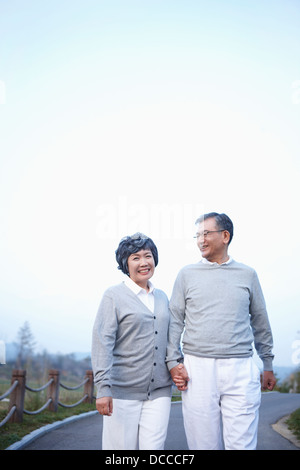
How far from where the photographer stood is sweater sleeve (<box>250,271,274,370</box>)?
3.66m

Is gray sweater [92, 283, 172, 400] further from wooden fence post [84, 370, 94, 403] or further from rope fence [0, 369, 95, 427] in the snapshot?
wooden fence post [84, 370, 94, 403]

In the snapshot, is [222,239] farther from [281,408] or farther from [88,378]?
[281,408]

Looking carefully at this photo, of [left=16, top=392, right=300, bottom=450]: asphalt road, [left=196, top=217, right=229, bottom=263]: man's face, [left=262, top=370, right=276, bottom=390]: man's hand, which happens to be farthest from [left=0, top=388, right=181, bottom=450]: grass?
[left=196, top=217, right=229, bottom=263]: man's face

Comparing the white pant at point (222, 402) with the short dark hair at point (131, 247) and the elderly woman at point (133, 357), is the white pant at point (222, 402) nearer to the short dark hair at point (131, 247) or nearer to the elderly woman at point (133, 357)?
the elderly woman at point (133, 357)

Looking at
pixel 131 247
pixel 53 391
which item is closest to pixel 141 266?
pixel 131 247

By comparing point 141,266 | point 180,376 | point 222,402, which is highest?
point 141,266

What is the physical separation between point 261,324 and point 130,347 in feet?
3.48

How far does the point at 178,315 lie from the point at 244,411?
79cm

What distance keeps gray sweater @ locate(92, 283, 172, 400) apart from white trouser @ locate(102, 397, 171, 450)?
60 mm

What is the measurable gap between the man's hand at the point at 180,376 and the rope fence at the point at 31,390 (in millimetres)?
3322

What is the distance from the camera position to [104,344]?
321 cm

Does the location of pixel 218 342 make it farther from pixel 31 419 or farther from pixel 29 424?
pixel 31 419

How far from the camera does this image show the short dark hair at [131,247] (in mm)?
3492

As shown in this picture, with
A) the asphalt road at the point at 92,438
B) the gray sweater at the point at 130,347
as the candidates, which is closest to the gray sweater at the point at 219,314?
the gray sweater at the point at 130,347
